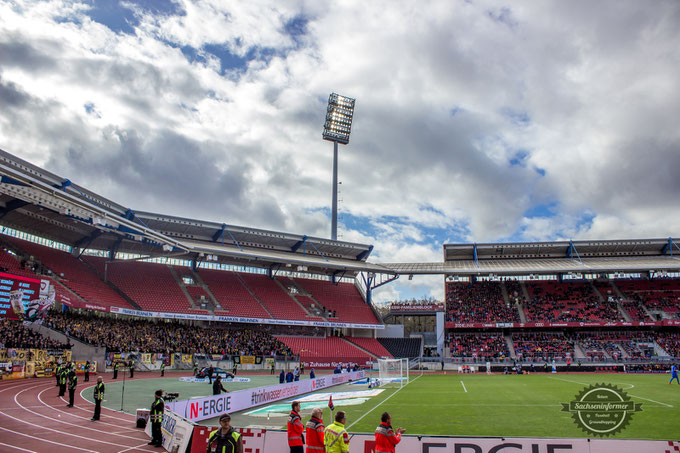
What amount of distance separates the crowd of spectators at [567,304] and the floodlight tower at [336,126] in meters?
28.9

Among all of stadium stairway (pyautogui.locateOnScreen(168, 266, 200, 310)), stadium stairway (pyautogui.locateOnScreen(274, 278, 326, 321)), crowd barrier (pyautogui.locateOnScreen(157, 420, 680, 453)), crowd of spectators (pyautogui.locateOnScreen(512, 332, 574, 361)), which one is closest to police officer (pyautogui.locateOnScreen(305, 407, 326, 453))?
crowd barrier (pyautogui.locateOnScreen(157, 420, 680, 453))

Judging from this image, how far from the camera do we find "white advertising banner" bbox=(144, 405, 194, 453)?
12234mm

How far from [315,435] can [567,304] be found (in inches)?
2490

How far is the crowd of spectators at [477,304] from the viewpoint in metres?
63.4

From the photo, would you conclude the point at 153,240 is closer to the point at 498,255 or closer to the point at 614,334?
the point at 498,255

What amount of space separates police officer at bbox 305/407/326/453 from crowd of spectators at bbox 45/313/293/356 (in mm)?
37540

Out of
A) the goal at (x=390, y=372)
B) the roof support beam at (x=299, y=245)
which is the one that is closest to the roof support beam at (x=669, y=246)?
the goal at (x=390, y=372)

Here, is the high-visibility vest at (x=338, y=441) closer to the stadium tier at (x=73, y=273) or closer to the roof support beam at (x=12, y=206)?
the roof support beam at (x=12, y=206)

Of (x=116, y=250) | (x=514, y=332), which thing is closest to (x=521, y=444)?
(x=116, y=250)

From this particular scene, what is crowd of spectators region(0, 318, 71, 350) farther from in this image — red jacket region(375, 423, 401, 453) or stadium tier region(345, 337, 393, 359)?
stadium tier region(345, 337, 393, 359)

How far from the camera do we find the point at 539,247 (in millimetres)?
68188

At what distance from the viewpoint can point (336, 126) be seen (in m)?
70.1

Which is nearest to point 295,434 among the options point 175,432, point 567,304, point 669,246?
Result: point 175,432

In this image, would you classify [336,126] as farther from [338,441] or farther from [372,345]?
[338,441]
